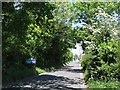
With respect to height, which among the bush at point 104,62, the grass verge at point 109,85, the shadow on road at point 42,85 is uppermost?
the bush at point 104,62

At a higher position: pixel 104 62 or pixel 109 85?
pixel 104 62

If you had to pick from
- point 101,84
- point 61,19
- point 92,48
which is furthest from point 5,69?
point 61,19

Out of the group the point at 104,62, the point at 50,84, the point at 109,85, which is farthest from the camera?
the point at 50,84

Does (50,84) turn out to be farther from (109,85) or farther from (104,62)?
(109,85)

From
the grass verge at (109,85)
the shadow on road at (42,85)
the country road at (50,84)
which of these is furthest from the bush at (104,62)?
the shadow on road at (42,85)

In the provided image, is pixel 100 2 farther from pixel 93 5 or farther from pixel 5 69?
pixel 5 69

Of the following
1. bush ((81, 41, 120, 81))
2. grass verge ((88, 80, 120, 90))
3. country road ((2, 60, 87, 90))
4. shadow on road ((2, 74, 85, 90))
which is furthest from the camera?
country road ((2, 60, 87, 90))

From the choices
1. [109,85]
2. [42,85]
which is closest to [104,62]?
[109,85]

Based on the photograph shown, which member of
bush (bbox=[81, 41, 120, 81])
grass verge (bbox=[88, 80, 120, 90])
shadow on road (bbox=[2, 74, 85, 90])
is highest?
bush (bbox=[81, 41, 120, 81])

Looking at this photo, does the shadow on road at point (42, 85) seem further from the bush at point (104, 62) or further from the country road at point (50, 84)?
the bush at point (104, 62)

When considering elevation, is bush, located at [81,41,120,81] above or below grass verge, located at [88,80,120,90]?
above

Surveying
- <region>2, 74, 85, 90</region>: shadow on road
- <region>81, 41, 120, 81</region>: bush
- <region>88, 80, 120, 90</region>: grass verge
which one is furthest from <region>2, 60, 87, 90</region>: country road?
<region>88, 80, 120, 90</region>: grass verge

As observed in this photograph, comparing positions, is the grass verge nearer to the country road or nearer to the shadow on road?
the country road

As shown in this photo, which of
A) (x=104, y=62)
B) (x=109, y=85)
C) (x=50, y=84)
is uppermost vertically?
(x=104, y=62)
